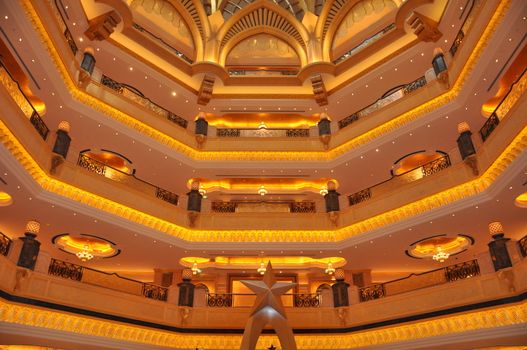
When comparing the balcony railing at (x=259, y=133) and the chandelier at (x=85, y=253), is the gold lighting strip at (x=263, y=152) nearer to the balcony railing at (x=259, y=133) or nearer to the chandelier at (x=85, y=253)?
the balcony railing at (x=259, y=133)

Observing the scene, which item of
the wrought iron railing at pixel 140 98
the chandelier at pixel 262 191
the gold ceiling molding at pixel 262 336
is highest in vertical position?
the wrought iron railing at pixel 140 98

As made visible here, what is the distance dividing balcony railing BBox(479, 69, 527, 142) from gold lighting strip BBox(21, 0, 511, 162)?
1.62 m

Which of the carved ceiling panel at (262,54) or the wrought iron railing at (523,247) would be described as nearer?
the wrought iron railing at (523,247)

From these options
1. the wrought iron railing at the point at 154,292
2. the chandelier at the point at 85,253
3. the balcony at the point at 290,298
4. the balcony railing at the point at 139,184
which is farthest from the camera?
the balcony railing at the point at 139,184

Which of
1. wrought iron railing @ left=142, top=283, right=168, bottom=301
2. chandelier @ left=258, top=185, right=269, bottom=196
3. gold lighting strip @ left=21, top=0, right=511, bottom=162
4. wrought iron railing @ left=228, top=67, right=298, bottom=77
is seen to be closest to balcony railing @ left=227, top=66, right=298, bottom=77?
wrought iron railing @ left=228, top=67, right=298, bottom=77

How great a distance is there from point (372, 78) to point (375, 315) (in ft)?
32.0

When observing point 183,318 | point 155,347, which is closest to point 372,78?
point 183,318

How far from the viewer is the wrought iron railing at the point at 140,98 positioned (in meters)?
16.2

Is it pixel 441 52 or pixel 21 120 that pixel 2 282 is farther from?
pixel 441 52

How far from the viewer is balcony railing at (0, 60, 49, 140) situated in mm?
10586

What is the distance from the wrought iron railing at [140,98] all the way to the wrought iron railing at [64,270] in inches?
274

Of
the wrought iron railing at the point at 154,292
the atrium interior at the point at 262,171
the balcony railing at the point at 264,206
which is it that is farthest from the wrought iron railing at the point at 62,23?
the wrought iron railing at the point at 154,292

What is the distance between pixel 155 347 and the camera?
13055 mm

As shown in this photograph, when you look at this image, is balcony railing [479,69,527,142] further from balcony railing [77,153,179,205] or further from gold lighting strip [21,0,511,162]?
balcony railing [77,153,179,205]
